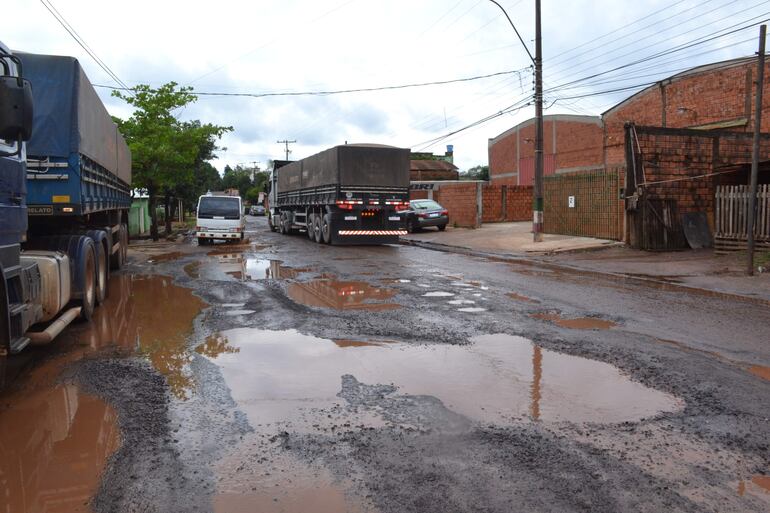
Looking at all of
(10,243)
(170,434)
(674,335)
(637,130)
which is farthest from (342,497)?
(637,130)

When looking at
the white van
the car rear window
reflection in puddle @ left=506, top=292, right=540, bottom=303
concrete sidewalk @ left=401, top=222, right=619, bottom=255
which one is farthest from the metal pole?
the white van

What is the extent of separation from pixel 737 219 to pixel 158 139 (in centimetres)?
2196

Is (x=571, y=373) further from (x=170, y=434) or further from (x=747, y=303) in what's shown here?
(x=747, y=303)

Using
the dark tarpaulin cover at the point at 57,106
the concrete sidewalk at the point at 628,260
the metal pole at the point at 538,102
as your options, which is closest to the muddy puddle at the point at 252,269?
the dark tarpaulin cover at the point at 57,106

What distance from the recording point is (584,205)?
2102 centimetres

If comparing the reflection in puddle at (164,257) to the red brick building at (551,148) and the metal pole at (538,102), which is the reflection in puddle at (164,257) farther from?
the red brick building at (551,148)

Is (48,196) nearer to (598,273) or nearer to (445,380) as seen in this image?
(445,380)

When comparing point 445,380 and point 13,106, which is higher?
point 13,106

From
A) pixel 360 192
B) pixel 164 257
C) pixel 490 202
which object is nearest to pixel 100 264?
pixel 164 257

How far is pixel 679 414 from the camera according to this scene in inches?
187

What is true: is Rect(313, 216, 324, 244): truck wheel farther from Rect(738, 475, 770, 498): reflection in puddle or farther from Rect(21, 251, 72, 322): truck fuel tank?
Rect(738, 475, 770, 498): reflection in puddle

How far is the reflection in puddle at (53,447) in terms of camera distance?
3479 mm

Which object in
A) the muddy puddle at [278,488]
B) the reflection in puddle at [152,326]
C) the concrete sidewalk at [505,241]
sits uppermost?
the concrete sidewalk at [505,241]

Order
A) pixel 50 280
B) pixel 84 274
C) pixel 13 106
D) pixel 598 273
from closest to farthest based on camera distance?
pixel 13 106 → pixel 50 280 → pixel 84 274 → pixel 598 273
